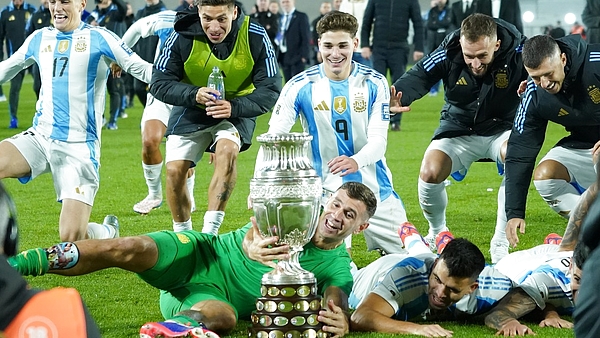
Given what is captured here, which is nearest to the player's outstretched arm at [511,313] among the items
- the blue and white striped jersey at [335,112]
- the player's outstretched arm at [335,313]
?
the player's outstretched arm at [335,313]

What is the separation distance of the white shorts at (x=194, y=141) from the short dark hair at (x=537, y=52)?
87.3 inches

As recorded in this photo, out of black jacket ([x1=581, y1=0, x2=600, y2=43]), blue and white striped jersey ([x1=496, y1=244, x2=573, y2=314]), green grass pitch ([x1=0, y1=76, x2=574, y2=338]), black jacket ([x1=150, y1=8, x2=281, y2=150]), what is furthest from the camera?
black jacket ([x1=581, y1=0, x2=600, y2=43])

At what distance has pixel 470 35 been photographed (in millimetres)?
6301

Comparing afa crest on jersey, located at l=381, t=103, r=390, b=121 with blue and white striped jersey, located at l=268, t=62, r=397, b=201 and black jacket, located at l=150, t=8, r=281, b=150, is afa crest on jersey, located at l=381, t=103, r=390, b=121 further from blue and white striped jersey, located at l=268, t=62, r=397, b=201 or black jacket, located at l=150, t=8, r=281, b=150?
black jacket, located at l=150, t=8, r=281, b=150

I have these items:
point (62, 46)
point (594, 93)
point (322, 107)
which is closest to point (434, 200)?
point (322, 107)

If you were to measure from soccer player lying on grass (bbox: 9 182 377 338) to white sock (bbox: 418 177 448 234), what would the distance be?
83.0 inches

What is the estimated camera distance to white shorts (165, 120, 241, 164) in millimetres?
6855

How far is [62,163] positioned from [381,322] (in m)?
2.84

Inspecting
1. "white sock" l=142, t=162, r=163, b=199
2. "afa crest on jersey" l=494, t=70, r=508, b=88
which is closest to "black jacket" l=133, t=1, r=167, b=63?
"white sock" l=142, t=162, r=163, b=199

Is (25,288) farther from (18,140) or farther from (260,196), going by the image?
(18,140)

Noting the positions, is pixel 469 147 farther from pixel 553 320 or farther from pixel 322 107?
pixel 553 320

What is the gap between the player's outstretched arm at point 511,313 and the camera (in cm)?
458

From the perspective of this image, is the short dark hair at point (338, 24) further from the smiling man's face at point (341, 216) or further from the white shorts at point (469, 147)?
the smiling man's face at point (341, 216)

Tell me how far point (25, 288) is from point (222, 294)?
3.12 m
